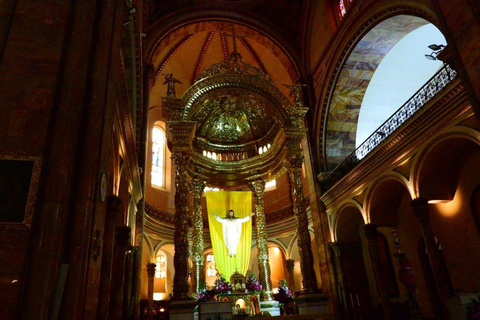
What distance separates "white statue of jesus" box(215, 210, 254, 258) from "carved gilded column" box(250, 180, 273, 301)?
564 millimetres

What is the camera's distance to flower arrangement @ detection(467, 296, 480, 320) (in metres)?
6.19

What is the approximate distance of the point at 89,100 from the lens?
4.58 m

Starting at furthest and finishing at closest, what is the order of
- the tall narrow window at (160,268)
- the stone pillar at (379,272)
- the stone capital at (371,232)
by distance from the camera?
the tall narrow window at (160,268)
the stone capital at (371,232)
the stone pillar at (379,272)

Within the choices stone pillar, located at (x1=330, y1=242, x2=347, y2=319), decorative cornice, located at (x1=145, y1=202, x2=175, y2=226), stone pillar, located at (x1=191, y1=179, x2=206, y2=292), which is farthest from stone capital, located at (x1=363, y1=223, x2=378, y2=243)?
decorative cornice, located at (x1=145, y1=202, x2=175, y2=226)

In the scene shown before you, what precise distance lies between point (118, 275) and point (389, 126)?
28.1ft

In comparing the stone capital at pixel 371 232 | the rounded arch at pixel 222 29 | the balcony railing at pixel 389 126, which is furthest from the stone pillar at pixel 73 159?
the rounded arch at pixel 222 29

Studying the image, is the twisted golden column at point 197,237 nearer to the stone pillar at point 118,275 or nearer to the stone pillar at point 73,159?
the stone pillar at point 118,275

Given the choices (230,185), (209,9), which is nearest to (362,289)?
(230,185)

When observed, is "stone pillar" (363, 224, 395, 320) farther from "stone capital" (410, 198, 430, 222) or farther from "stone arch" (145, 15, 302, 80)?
"stone arch" (145, 15, 302, 80)

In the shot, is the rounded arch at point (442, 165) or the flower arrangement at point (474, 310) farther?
the rounded arch at point (442, 165)

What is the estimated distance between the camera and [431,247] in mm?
9000

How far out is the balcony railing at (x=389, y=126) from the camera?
9328 millimetres

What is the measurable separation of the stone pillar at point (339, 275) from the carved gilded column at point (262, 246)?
227 cm

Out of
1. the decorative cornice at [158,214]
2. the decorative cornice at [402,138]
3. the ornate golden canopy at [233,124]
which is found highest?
the ornate golden canopy at [233,124]
